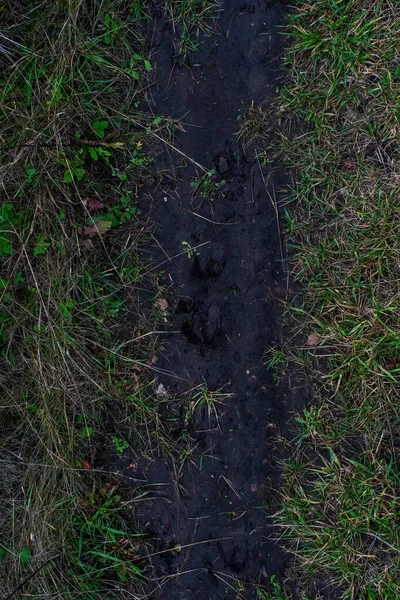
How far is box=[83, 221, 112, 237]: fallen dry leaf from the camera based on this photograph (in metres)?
2.57

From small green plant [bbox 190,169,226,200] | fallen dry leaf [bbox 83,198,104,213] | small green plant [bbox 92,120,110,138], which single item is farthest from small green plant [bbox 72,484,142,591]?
small green plant [bbox 92,120,110,138]

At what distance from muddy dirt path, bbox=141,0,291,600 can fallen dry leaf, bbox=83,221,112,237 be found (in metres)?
0.25

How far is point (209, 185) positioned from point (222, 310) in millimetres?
644

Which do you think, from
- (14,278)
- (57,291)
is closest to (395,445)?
(57,291)

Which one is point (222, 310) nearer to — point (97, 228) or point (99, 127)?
point (97, 228)

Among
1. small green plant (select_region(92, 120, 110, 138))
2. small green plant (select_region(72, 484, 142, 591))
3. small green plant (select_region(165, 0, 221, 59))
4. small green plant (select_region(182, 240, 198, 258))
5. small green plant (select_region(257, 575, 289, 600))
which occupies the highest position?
small green plant (select_region(165, 0, 221, 59))

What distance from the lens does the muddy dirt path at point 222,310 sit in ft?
8.29

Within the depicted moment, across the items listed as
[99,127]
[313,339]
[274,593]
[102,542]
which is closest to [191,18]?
[99,127]

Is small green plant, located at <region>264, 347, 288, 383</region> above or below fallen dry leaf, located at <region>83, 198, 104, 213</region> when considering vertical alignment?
below

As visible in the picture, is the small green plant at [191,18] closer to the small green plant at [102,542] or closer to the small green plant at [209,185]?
the small green plant at [209,185]

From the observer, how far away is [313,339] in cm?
250

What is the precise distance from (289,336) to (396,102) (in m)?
1.24

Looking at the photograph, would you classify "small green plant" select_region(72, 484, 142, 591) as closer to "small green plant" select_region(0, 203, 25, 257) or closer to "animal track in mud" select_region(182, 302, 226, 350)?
"animal track in mud" select_region(182, 302, 226, 350)

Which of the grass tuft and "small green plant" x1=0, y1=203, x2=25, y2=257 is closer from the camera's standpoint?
the grass tuft
